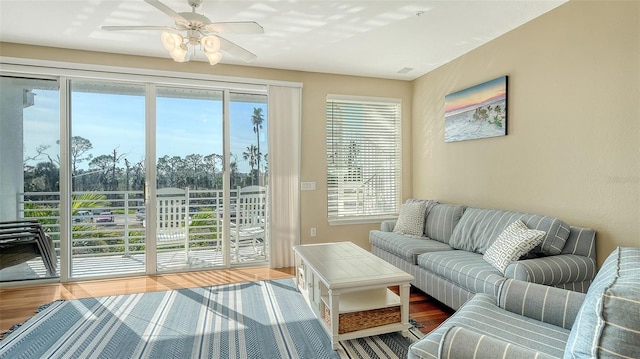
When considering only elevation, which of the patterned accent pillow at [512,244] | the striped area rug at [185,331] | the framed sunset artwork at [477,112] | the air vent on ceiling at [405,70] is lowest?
the striped area rug at [185,331]

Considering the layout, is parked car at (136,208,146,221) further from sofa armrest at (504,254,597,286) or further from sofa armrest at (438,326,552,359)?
sofa armrest at (504,254,597,286)

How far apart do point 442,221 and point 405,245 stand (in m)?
0.60

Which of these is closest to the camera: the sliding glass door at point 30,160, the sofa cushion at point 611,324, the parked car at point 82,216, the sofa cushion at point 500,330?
the sofa cushion at point 611,324

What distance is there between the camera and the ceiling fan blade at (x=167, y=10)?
1953 millimetres

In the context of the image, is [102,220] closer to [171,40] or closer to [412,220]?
[171,40]

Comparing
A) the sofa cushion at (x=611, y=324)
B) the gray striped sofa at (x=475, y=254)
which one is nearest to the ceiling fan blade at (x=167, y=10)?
the sofa cushion at (x=611, y=324)

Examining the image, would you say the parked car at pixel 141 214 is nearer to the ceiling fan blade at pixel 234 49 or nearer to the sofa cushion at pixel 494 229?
the ceiling fan blade at pixel 234 49

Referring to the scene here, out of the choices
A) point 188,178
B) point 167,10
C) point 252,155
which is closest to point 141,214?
point 188,178

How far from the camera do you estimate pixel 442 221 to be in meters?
3.61

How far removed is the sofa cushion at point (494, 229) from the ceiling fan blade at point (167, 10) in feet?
10.2

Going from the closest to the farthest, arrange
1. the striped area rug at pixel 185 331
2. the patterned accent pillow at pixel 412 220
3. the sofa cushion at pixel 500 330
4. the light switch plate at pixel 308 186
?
the sofa cushion at pixel 500 330 < the striped area rug at pixel 185 331 < the patterned accent pillow at pixel 412 220 < the light switch plate at pixel 308 186

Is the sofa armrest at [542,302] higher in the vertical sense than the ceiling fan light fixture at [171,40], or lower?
lower

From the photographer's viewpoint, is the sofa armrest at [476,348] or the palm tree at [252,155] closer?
the sofa armrest at [476,348]

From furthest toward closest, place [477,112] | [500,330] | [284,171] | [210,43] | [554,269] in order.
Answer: [284,171], [477,112], [210,43], [554,269], [500,330]
